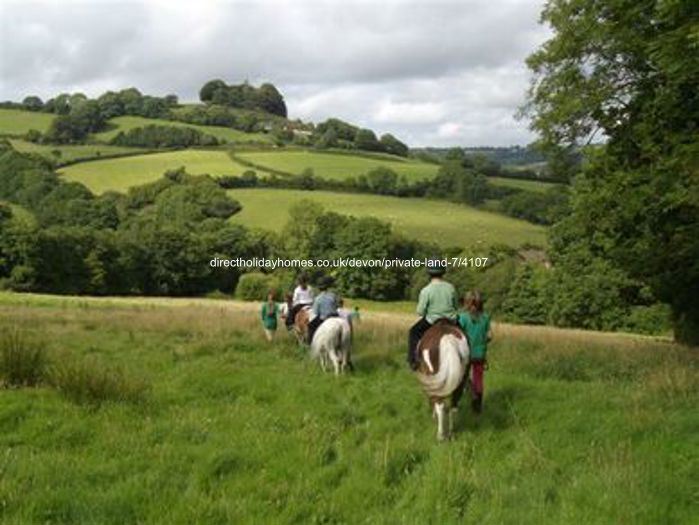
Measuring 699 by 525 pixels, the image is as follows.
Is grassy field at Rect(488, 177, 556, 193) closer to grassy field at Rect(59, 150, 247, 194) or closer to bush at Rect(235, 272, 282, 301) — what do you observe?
grassy field at Rect(59, 150, 247, 194)

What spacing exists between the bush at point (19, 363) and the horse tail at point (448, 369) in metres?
5.39

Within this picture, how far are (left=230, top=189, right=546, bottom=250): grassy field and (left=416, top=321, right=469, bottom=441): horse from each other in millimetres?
83040

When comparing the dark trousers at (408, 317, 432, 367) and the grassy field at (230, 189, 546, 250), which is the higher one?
the grassy field at (230, 189, 546, 250)

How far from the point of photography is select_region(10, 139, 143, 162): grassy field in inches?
5182

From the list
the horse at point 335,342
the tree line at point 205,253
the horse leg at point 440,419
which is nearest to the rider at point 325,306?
the horse at point 335,342

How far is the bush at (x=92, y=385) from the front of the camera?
1057cm

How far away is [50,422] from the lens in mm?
9508

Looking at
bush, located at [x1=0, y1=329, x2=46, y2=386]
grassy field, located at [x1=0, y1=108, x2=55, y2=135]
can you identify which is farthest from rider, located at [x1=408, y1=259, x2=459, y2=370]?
grassy field, located at [x1=0, y1=108, x2=55, y2=135]

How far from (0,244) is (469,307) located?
74.5 m

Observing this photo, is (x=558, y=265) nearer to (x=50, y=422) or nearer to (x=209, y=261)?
(x=209, y=261)

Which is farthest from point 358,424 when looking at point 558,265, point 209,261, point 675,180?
point 209,261

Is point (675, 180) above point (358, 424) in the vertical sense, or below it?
above

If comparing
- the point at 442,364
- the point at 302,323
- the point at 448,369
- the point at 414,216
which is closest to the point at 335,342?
the point at 302,323

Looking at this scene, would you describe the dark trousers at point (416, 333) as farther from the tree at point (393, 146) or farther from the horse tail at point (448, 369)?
the tree at point (393, 146)
